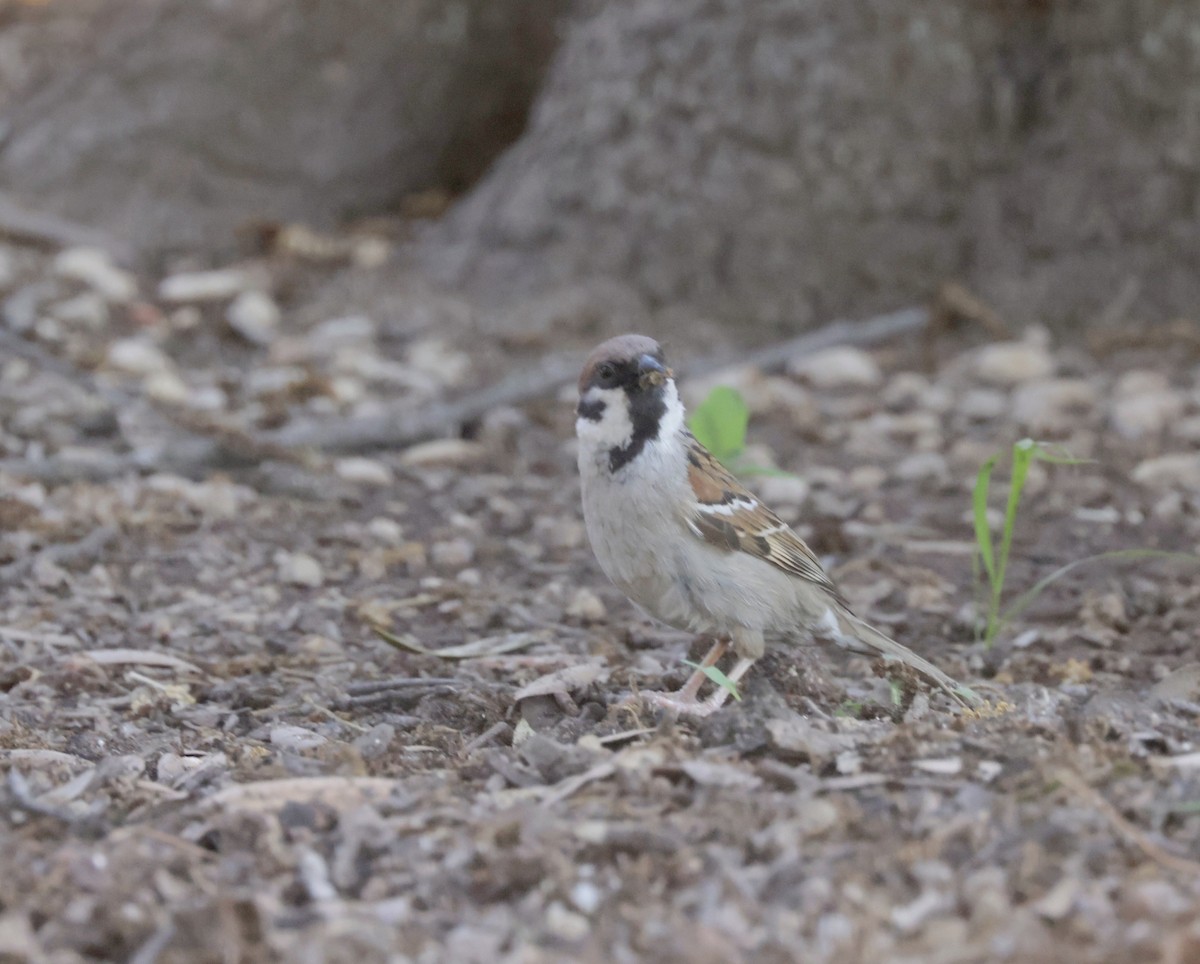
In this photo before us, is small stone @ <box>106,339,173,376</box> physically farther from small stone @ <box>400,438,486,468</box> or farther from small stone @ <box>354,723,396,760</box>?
small stone @ <box>354,723,396,760</box>

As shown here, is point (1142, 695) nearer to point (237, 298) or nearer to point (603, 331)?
point (603, 331)

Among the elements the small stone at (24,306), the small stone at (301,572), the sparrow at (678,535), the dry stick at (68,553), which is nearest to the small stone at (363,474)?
the small stone at (301,572)

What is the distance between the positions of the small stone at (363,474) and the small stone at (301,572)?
82 centimetres

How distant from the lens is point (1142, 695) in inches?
147

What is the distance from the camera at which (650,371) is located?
4.07m

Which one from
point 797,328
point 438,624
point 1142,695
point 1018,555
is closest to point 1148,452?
point 1018,555

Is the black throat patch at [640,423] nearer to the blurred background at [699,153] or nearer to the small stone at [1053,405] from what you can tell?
the small stone at [1053,405]

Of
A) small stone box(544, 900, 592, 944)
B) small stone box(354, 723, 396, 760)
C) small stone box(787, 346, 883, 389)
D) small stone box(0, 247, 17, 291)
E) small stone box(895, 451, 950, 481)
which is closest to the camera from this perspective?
small stone box(544, 900, 592, 944)

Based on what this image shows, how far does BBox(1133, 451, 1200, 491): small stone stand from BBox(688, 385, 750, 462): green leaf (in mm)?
1776

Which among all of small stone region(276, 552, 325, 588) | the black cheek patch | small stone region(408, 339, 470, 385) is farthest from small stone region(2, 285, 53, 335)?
the black cheek patch

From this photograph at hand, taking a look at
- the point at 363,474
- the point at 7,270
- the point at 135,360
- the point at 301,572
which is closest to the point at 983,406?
Result: the point at 363,474

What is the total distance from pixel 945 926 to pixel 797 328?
5.50 metres

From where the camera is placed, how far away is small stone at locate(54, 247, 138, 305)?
7723mm

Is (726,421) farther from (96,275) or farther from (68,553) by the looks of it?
(96,275)
